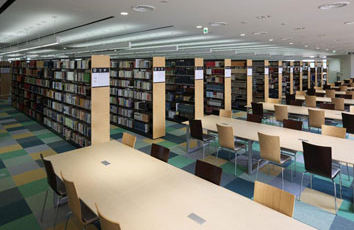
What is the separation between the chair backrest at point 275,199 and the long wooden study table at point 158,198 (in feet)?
0.43

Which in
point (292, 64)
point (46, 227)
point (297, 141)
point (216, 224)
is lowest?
point (46, 227)

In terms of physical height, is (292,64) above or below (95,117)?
above

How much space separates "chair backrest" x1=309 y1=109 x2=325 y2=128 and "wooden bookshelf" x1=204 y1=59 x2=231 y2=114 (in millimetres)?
3338

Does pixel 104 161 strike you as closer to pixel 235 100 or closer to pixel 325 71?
pixel 235 100

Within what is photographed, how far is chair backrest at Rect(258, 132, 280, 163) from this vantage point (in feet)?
13.4

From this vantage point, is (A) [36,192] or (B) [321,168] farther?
(A) [36,192]

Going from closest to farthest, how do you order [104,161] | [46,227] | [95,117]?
[46,227] → [104,161] → [95,117]

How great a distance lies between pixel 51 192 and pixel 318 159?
434cm

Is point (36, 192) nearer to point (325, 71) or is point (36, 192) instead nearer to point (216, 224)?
point (216, 224)

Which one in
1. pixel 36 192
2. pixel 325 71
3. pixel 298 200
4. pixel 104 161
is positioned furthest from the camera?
A: pixel 325 71

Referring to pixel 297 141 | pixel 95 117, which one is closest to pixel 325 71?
pixel 297 141

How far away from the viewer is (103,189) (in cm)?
271

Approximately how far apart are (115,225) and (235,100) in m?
10.2

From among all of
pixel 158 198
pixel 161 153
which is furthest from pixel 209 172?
pixel 161 153
